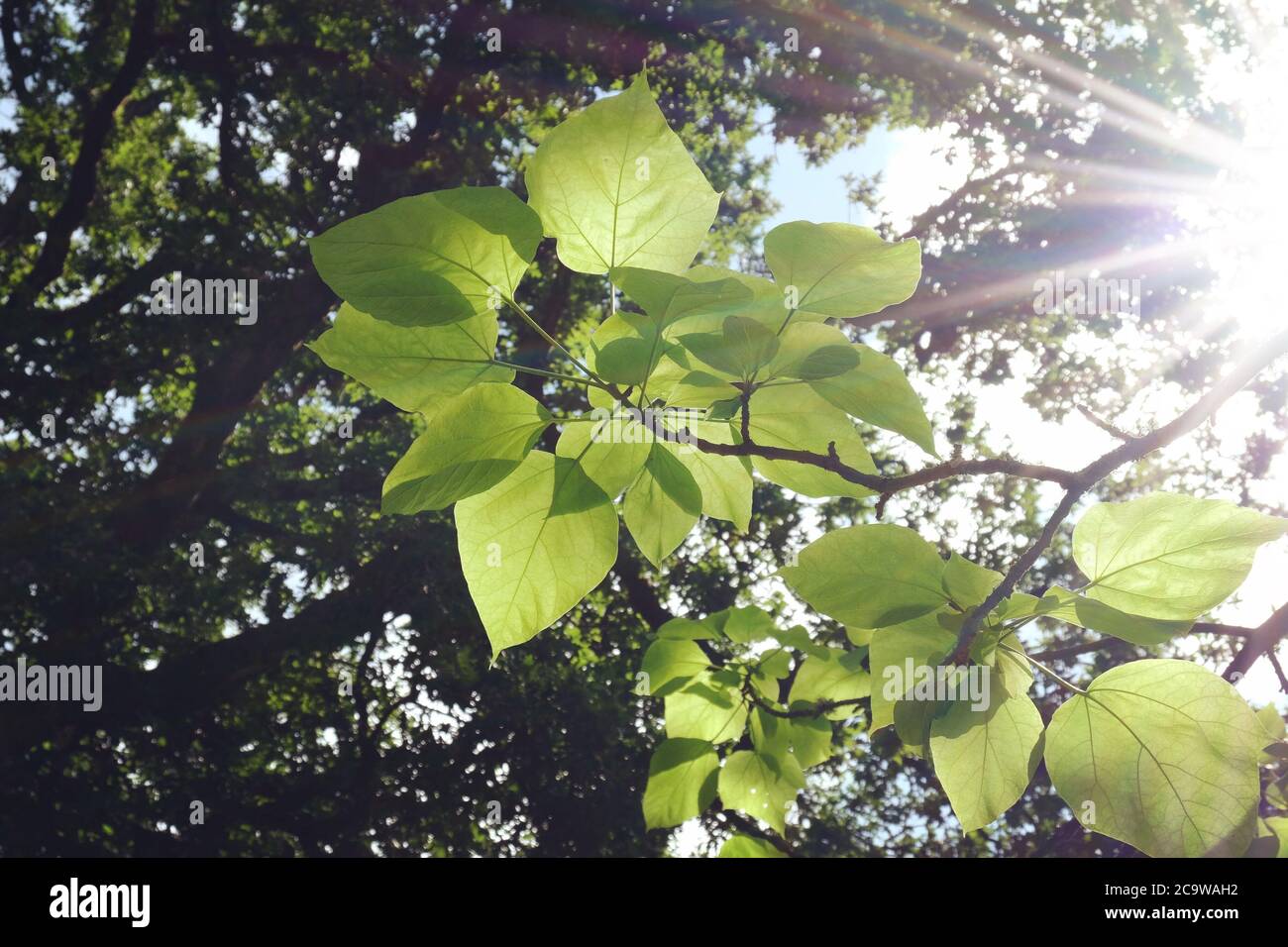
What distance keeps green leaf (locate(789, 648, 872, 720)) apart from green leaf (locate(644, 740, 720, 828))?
0.12 meters

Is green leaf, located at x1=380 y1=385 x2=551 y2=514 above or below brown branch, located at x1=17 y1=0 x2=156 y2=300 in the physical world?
below

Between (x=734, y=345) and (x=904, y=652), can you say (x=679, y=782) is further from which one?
(x=734, y=345)

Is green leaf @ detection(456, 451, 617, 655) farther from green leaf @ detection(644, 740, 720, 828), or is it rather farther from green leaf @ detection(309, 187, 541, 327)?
green leaf @ detection(644, 740, 720, 828)

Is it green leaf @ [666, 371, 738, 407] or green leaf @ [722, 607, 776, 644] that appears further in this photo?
green leaf @ [722, 607, 776, 644]

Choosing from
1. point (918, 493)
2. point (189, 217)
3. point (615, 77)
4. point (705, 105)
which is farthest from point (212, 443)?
point (918, 493)

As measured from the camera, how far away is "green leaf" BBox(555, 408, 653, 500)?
49 centimetres

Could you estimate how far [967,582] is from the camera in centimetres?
54

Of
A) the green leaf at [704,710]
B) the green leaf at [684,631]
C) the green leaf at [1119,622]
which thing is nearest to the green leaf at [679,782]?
the green leaf at [704,710]

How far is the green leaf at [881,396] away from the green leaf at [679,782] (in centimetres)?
62

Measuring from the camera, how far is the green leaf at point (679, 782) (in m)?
1.00

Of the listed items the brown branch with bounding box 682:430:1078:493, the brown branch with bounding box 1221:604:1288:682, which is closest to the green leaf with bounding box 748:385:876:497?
the brown branch with bounding box 682:430:1078:493

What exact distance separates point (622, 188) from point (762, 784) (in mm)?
781

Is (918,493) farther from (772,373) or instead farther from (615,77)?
(772,373)

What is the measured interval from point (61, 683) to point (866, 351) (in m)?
6.10
